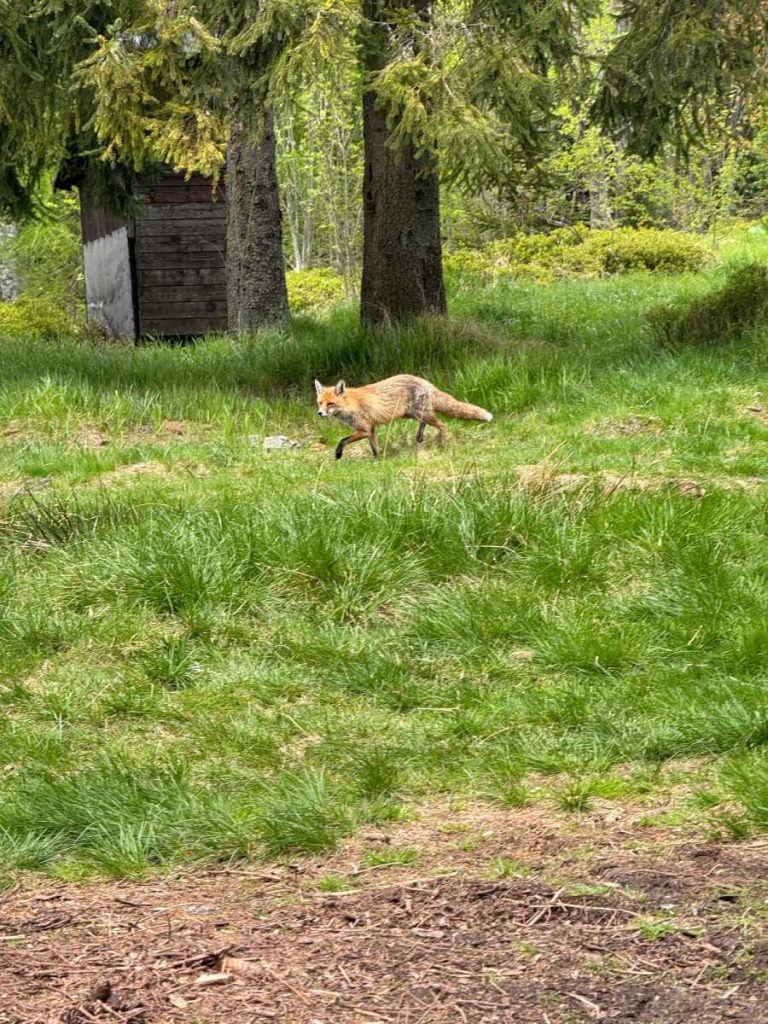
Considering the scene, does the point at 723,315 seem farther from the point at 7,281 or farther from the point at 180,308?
the point at 7,281

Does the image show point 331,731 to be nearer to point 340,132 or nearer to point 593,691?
point 593,691

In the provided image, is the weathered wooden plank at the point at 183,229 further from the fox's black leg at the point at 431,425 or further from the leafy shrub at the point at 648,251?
the fox's black leg at the point at 431,425

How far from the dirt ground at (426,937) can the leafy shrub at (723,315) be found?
8618mm

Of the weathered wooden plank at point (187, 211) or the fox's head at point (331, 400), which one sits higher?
the weathered wooden plank at point (187, 211)

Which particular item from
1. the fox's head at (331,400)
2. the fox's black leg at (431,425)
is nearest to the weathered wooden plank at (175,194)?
the fox's black leg at (431,425)

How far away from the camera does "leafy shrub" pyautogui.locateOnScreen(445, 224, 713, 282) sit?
822 inches

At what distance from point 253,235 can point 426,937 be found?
43.6ft

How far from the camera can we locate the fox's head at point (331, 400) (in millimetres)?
9984

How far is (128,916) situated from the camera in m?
4.02

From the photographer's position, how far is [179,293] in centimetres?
2452

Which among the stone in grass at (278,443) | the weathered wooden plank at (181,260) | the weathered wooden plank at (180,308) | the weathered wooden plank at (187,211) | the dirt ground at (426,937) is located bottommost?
the dirt ground at (426,937)


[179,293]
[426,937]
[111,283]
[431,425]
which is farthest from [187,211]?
[426,937]

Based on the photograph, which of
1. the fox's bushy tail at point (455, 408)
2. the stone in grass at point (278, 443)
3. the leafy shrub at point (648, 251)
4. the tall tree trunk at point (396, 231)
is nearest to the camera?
the fox's bushy tail at point (455, 408)

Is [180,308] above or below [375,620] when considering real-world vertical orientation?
above
